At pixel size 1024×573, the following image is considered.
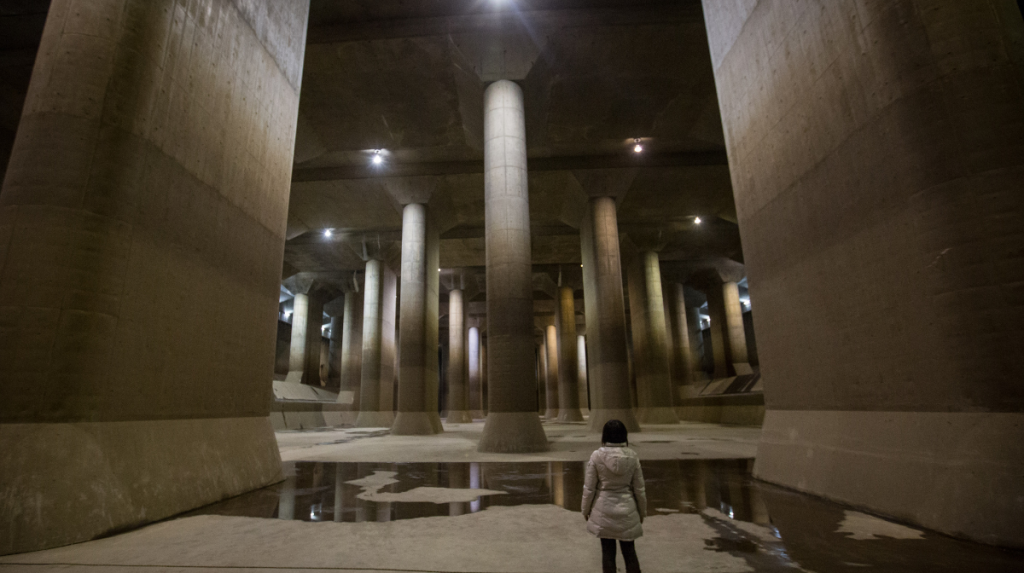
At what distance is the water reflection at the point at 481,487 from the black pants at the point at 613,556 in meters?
1.97

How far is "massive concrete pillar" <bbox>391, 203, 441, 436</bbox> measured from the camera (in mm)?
18594

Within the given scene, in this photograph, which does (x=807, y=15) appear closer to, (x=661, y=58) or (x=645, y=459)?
(x=645, y=459)

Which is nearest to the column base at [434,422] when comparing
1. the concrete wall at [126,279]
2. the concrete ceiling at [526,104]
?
the concrete ceiling at [526,104]

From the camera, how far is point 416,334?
63.1ft

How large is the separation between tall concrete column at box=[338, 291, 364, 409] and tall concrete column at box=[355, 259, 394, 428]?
14.9ft

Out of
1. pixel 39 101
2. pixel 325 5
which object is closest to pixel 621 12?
pixel 325 5

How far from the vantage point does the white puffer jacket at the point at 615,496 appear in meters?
2.58

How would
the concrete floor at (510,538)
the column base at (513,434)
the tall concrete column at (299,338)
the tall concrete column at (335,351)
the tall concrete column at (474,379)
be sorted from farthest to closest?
1. the tall concrete column at (335,351)
2. the tall concrete column at (474,379)
3. the tall concrete column at (299,338)
4. the column base at (513,434)
5. the concrete floor at (510,538)

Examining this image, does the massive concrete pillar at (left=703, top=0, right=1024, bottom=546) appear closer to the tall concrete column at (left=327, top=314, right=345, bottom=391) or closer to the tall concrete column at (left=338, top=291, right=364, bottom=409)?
the tall concrete column at (left=338, top=291, right=364, bottom=409)

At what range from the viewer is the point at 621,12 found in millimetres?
12078

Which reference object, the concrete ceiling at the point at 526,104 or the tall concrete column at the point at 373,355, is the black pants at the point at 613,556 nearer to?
the concrete ceiling at the point at 526,104

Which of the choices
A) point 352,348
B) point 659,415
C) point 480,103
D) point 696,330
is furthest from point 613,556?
point 696,330

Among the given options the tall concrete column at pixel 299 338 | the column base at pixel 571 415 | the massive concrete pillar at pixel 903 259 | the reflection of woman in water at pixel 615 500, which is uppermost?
the tall concrete column at pixel 299 338

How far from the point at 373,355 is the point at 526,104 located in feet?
53.8
